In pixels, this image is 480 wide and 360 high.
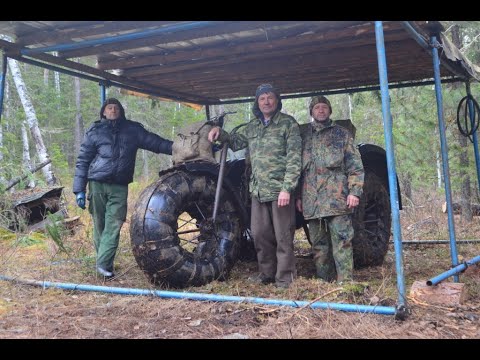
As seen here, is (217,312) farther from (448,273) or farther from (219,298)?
(448,273)

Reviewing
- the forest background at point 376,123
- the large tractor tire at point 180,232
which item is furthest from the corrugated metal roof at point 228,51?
the large tractor tire at point 180,232

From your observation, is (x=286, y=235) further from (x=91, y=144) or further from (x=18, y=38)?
(x=18, y=38)

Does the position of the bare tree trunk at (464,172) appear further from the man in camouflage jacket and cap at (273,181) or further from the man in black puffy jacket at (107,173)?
the man in black puffy jacket at (107,173)

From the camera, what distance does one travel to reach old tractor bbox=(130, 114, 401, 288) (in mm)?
4676

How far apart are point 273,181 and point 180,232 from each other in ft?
3.78

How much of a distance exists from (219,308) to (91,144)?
9.03 ft

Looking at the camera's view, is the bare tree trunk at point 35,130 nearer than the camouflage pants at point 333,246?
No

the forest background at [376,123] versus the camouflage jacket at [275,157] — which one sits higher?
the forest background at [376,123]

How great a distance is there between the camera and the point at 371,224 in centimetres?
627

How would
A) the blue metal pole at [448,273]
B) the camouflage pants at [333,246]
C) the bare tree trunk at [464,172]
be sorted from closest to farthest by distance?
the blue metal pole at [448,273]
the camouflage pants at [333,246]
the bare tree trunk at [464,172]

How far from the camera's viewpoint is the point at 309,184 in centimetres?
494

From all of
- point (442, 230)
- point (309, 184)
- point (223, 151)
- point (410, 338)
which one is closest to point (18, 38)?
point (223, 151)

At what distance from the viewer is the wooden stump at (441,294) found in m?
4.02

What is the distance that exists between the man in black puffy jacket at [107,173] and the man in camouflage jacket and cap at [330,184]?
212 centimetres
